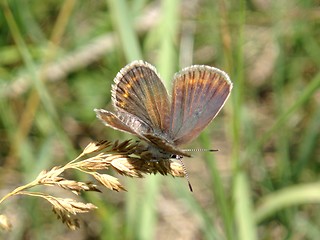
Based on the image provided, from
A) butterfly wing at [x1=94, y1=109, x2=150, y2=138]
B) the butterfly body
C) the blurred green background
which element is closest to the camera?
butterfly wing at [x1=94, y1=109, x2=150, y2=138]

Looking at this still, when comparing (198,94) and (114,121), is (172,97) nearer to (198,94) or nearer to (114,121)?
(198,94)

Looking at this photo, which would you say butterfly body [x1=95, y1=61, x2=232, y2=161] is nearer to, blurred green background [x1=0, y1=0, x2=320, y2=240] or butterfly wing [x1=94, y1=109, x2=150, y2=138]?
butterfly wing [x1=94, y1=109, x2=150, y2=138]

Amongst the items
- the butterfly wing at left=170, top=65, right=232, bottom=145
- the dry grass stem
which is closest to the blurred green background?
the butterfly wing at left=170, top=65, right=232, bottom=145

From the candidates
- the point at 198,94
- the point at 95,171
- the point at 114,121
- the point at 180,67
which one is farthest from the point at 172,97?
the point at 180,67

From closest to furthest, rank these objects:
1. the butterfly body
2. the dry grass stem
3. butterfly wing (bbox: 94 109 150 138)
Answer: the dry grass stem < butterfly wing (bbox: 94 109 150 138) < the butterfly body

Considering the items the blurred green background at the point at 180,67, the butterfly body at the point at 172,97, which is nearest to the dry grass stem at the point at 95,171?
the butterfly body at the point at 172,97

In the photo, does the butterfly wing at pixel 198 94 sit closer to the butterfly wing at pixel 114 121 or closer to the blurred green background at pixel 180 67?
the butterfly wing at pixel 114 121

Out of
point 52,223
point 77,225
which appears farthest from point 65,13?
point 77,225

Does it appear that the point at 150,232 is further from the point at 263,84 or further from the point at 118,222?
the point at 263,84
